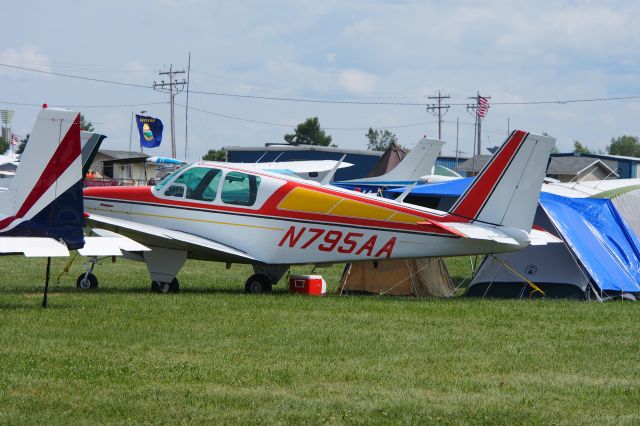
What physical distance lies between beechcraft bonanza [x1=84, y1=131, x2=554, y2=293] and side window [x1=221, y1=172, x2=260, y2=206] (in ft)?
0.05

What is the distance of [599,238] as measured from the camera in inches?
650

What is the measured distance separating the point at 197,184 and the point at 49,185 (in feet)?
12.3

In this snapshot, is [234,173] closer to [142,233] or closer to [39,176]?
[142,233]

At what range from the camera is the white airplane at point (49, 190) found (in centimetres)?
1138

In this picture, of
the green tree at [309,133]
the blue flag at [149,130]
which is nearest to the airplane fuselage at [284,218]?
the blue flag at [149,130]

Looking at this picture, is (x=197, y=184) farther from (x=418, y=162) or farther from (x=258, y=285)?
(x=418, y=162)

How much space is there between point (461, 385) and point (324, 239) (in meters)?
6.58

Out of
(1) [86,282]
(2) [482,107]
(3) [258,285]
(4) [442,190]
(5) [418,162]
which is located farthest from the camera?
(2) [482,107]

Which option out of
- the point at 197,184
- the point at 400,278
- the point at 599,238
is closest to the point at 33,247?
the point at 197,184

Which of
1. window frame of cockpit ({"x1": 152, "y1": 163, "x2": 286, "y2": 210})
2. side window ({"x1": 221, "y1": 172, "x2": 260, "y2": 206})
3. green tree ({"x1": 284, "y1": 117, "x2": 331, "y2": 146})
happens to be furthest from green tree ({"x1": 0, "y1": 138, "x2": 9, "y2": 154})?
side window ({"x1": 221, "y1": 172, "x2": 260, "y2": 206})

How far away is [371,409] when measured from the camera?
722 centimetres

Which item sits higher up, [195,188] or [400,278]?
[195,188]

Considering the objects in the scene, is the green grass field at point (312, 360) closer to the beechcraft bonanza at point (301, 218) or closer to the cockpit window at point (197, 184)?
the beechcraft bonanza at point (301, 218)

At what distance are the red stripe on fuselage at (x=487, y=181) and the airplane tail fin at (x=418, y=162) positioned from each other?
2044cm
